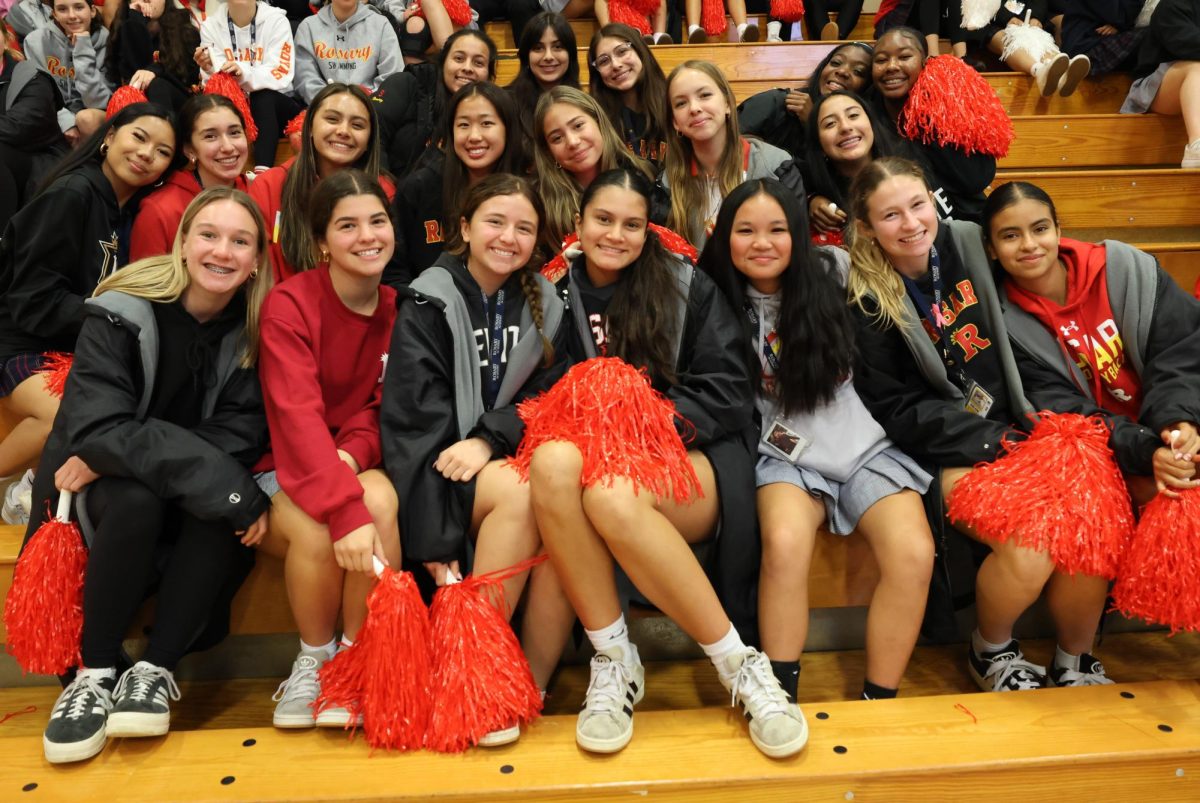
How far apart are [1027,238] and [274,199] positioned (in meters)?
1.87

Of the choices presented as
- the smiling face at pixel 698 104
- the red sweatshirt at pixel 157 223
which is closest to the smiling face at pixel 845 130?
the smiling face at pixel 698 104

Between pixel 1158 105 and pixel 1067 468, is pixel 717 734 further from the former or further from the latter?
pixel 1158 105

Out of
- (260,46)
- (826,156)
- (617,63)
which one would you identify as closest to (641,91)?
(617,63)

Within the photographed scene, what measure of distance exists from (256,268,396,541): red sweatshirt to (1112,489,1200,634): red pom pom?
4.57 ft

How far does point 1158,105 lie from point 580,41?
2.65 m

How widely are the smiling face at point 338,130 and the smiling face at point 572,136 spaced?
1.63 ft

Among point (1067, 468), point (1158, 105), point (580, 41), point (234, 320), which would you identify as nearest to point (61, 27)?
point (580, 41)

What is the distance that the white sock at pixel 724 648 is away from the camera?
4.94 ft

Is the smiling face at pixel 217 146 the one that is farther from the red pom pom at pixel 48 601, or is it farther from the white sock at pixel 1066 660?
the white sock at pixel 1066 660

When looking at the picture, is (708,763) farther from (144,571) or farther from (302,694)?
(144,571)

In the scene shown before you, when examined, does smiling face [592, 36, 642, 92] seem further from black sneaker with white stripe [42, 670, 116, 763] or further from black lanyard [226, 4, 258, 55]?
black sneaker with white stripe [42, 670, 116, 763]

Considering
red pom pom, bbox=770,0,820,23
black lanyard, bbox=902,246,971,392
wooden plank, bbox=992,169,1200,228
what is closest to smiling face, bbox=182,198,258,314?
black lanyard, bbox=902,246,971,392

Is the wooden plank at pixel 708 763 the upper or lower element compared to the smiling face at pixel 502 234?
lower

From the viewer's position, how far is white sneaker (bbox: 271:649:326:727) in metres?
1.50
